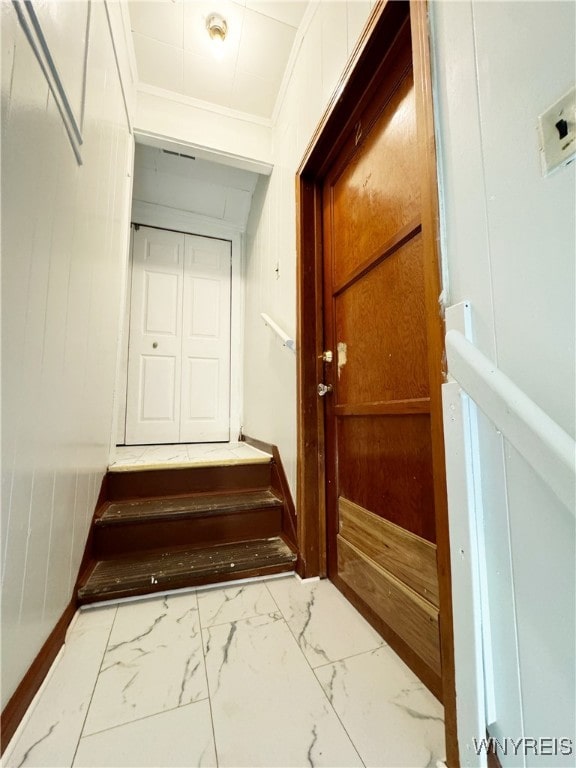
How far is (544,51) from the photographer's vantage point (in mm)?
526

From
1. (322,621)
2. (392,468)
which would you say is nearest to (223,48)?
(392,468)

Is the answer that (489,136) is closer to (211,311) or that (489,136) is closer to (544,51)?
(544,51)

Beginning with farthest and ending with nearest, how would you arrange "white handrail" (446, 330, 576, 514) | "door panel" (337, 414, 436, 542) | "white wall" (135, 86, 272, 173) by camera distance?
"white wall" (135, 86, 272, 173) < "door panel" (337, 414, 436, 542) < "white handrail" (446, 330, 576, 514)

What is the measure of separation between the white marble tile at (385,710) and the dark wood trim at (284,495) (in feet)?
1.92

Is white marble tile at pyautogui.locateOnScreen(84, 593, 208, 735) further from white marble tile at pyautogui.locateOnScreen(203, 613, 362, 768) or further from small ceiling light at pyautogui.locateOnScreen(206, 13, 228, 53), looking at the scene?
small ceiling light at pyautogui.locateOnScreen(206, 13, 228, 53)

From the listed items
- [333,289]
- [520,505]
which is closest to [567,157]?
[520,505]

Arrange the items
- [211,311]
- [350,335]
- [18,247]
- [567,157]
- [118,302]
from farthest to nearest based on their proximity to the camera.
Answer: [211,311], [118,302], [350,335], [18,247], [567,157]

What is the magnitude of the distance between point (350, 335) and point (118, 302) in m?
1.38

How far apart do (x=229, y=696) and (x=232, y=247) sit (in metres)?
3.25

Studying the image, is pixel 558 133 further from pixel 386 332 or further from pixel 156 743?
pixel 156 743

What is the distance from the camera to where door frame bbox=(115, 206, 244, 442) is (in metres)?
2.87

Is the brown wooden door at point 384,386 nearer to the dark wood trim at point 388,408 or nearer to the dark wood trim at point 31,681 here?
the dark wood trim at point 388,408

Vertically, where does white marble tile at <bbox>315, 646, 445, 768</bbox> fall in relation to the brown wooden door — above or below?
below

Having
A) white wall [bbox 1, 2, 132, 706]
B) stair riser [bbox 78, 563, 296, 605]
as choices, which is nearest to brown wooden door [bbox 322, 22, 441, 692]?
stair riser [bbox 78, 563, 296, 605]
